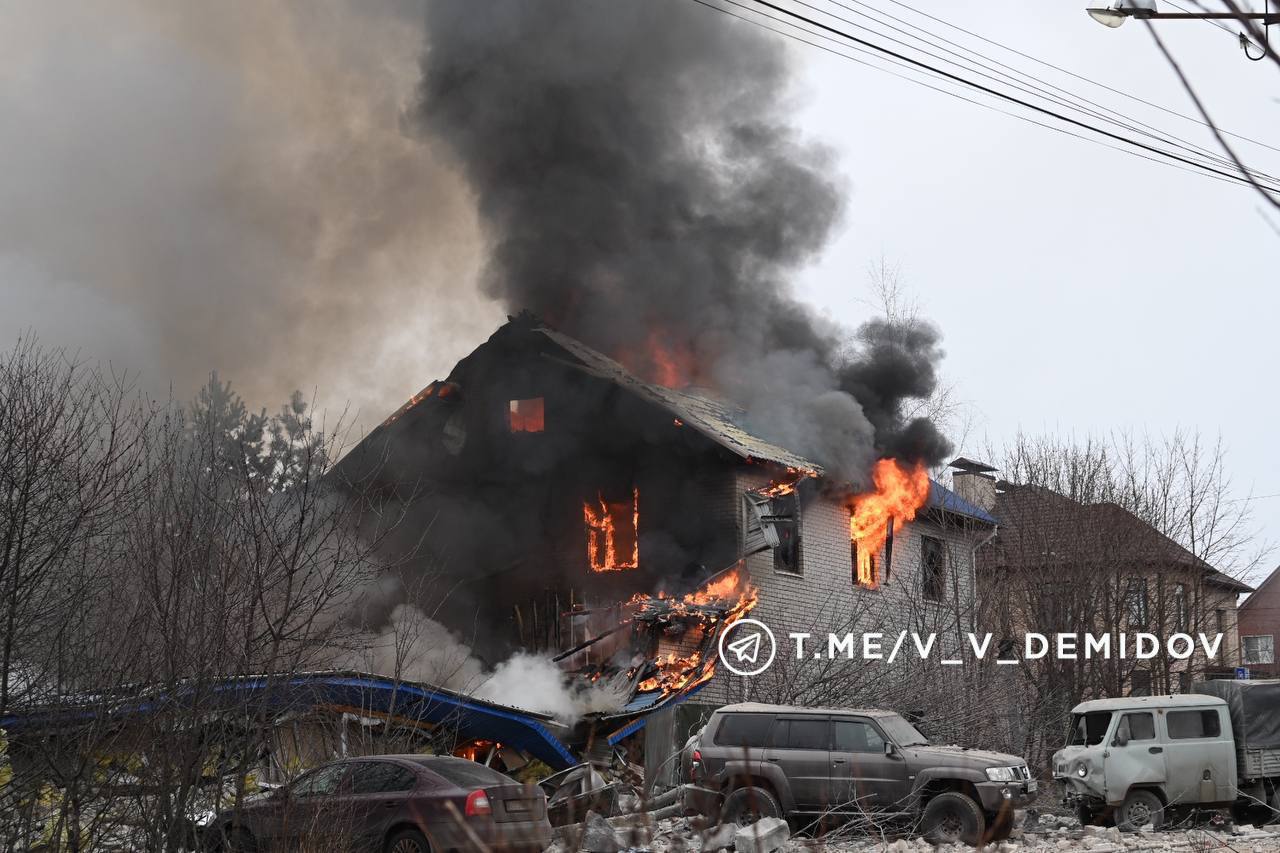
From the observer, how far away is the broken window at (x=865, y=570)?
89.6ft

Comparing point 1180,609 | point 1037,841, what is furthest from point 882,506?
point 1037,841

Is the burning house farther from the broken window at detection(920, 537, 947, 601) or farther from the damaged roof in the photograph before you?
the broken window at detection(920, 537, 947, 601)

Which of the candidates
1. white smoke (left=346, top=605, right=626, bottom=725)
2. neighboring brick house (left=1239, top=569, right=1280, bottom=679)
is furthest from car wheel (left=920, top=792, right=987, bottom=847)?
neighboring brick house (left=1239, top=569, right=1280, bottom=679)

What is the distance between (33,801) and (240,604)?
2041 mm

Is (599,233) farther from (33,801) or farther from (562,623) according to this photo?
(33,801)

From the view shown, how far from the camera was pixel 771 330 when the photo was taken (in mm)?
28266

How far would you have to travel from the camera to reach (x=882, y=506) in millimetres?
27438

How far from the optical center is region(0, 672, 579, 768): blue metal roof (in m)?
9.53

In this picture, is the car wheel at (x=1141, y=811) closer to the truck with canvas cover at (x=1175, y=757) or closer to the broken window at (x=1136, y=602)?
the truck with canvas cover at (x=1175, y=757)

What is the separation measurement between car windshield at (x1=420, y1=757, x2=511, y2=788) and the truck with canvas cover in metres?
9.09

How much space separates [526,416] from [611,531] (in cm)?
285

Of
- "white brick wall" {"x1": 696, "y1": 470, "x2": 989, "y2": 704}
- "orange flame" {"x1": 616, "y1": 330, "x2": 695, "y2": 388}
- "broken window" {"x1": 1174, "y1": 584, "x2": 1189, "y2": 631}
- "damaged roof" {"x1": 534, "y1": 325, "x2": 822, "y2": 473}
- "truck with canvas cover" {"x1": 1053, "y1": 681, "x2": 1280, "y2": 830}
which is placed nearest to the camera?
"truck with canvas cover" {"x1": 1053, "y1": 681, "x2": 1280, "y2": 830}

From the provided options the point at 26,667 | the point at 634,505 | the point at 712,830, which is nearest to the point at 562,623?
the point at 634,505

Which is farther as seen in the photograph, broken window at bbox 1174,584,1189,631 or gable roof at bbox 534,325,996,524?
broken window at bbox 1174,584,1189,631
